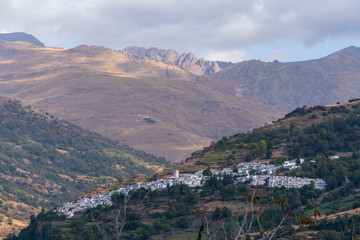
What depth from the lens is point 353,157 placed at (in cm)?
11462

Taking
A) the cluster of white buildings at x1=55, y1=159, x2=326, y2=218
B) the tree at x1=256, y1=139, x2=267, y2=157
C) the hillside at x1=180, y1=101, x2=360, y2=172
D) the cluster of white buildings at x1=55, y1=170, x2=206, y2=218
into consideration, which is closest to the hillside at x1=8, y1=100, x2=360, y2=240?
the tree at x1=256, y1=139, x2=267, y2=157

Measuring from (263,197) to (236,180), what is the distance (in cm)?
1779

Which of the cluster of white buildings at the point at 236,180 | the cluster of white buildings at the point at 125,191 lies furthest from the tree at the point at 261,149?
the cluster of white buildings at the point at 125,191

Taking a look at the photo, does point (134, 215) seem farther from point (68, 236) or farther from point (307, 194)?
point (307, 194)

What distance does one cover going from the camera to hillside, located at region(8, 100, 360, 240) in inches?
3162

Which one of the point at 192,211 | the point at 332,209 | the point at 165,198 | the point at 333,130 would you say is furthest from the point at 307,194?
the point at 333,130

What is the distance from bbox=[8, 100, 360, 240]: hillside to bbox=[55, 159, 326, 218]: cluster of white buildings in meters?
1.81

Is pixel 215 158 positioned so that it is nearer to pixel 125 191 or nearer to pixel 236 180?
pixel 236 180

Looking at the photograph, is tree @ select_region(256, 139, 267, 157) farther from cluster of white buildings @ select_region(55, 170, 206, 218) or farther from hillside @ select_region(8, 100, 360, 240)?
cluster of white buildings @ select_region(55, 170, 206, 218)

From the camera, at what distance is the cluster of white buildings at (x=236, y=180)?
103938 mm

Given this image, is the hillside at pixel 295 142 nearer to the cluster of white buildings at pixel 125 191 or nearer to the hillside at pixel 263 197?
the hillside at pixel 263 197

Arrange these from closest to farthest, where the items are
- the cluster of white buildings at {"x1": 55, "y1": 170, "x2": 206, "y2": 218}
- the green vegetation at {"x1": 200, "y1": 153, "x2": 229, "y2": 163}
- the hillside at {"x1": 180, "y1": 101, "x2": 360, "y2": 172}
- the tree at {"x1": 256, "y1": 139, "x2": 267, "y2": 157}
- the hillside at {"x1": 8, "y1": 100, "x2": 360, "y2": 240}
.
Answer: the hillside at {"x1": 8, "y1": 100, "x2": 360, "y2": 240} → the cluster of white buildings at {"x1": 55, "y1": 170, "x2": 206, "y2": 218} → the hillside at {"x1": 180, "y1": 101, "x2": 360, "y2": 172} → the tree at {"x1": 256, "y1": 139, "x2": 267, "y2": 157} → the green vegetation at {"x1": 200, "y1": 153, "x2": 229, "y2": 163}

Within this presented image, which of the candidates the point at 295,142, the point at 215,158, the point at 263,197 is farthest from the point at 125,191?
the point at 295,142

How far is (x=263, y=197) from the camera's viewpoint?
94312mm
